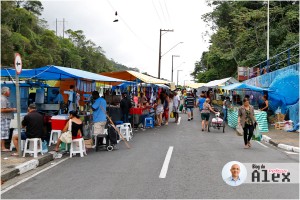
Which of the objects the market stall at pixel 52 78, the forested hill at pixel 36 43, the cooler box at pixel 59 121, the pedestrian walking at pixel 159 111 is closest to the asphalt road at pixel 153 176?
the cooler box at pixel 59 121

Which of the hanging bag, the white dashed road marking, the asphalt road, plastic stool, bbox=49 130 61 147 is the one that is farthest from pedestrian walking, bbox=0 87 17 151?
the white dashed road marking

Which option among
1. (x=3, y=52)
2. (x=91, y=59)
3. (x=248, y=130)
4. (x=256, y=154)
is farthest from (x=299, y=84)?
(x=91, y=59)

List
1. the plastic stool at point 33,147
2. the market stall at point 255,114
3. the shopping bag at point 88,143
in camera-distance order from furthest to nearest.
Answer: the market stall at point 255,114
the shopping bag at point 88,143
the plastic stool at point 33,147

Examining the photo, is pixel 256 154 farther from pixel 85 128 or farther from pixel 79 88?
pixel 79 88

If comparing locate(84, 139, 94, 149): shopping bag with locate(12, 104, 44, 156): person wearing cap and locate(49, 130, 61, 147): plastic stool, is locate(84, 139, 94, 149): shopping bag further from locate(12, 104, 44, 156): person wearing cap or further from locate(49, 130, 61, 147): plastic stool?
locate(12, 104, 44, 156): person wearing cap

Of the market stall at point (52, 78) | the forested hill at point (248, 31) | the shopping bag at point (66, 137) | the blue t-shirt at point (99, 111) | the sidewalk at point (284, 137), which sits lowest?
the sidewalk at point (284, 137)

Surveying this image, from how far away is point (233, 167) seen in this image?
8.25m

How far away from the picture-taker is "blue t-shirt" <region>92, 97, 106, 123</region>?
1152cm

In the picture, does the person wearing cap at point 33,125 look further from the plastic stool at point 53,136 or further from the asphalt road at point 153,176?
the plastic stool at point 53,136

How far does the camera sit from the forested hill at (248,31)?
99.6 feet

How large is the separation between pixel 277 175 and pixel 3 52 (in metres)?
40.8

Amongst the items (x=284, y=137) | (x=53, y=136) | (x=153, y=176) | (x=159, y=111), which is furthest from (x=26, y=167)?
(x=159, y=111)

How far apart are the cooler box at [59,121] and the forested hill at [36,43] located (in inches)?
1335

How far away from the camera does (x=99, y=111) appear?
11.6 m
